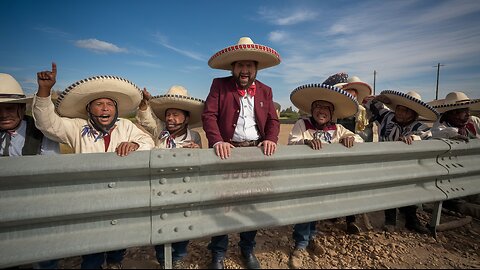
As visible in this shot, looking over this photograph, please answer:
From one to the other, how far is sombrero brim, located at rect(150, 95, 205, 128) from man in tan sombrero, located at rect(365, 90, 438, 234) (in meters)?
2.22

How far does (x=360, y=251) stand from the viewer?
2311 mm

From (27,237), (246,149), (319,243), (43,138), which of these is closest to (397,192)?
(319,243)

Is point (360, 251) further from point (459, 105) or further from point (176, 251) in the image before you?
point (459, 105)

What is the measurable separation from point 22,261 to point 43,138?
1258mm

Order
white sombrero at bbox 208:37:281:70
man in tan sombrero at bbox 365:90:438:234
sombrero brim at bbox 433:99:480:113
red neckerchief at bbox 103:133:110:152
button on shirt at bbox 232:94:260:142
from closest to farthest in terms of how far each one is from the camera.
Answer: red neckerchief at bbox 103:133:110:152 < white sombrero at bbox 208:37:281:70 < button on shirt at bbox 232:94:260:142 < man in tan sombrero at bbox 365:90:438:234 < sombrero brim at bbox 433:99:480:113

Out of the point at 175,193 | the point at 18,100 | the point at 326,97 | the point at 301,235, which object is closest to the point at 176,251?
the point at 175,193

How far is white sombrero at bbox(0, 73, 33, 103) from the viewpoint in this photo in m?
2.18

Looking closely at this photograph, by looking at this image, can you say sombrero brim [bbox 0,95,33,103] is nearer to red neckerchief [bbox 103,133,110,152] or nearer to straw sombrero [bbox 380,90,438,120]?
red neckerchief [bbox 103,133,110,152]

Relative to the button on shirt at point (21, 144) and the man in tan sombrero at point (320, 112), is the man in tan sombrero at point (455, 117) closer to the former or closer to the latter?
the man in tan sombrero at point (320, 112)

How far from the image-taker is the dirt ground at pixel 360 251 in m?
2.10

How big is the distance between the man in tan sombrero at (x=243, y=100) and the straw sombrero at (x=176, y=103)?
17 centimetres

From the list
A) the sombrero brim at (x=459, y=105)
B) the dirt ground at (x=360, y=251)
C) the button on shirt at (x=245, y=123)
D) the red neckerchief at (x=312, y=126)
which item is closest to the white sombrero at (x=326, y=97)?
the red neckerchief at (x=312, y=126)

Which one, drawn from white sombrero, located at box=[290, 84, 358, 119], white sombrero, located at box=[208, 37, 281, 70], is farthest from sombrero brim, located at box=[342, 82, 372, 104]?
white sombrero, located at box=[208, 37, 281, 70]

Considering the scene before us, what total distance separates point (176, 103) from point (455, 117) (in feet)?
12.7
